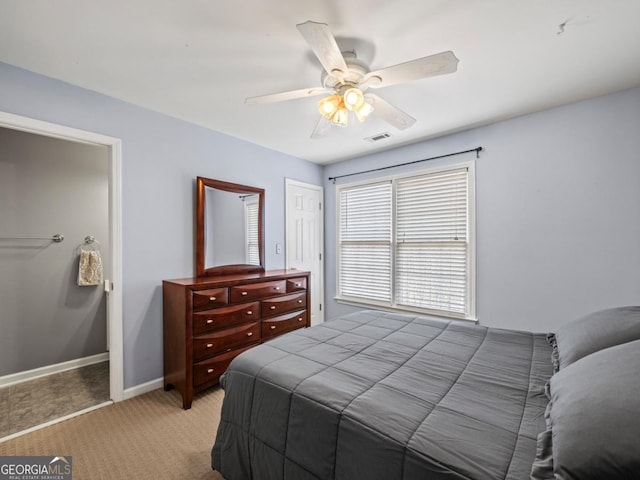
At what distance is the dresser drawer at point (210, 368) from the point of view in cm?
237

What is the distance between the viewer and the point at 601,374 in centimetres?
93

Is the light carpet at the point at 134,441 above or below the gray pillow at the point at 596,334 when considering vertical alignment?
below

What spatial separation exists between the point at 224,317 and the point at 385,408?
1810mm

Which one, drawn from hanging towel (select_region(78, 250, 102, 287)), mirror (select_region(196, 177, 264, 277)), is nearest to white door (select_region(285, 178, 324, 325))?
mirror (select_region(196, 177, 264, 277))

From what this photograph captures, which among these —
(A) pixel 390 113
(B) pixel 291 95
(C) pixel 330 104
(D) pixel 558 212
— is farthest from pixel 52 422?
(D) pixel 558 212

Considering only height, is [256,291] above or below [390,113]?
below

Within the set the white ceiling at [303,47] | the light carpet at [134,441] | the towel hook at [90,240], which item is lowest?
the light carpet at [134,441]

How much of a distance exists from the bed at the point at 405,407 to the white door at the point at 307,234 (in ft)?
7.11

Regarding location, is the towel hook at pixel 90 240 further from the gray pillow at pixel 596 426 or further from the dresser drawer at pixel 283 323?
the gray pillow at pixel 596 426

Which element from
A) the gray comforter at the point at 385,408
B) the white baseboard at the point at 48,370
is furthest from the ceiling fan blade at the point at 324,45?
the white baseboard at the point at 48,370

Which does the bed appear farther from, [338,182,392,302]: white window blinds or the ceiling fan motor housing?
[338,182,392,302]: white window blinds

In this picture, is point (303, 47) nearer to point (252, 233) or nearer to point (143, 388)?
point (252, 233)

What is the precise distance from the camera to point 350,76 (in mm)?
1736

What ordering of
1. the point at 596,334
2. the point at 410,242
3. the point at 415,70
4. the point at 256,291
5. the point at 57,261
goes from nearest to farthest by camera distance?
the point at 596,334 → the point at 415,70 → the point at 256,291 → the point at 57,261 → the point at 410,242
